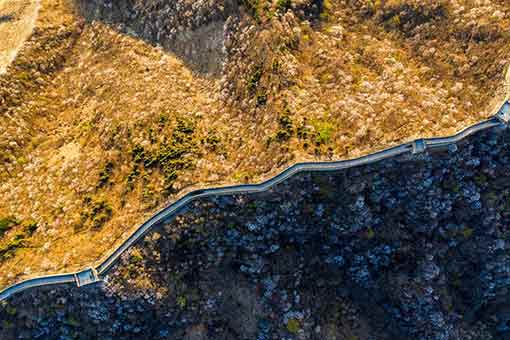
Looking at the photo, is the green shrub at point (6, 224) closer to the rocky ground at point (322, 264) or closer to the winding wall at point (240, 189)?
the winding wall at point (240, 189)

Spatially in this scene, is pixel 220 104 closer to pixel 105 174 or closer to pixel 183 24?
pixel 183 24

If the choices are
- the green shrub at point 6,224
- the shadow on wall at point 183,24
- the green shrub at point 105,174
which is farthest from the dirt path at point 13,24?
the green shrub at point 105,174

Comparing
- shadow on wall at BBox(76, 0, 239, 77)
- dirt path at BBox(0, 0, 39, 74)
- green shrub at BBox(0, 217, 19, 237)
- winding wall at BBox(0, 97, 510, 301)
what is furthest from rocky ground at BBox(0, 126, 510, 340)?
dirt path at BBox(0, 0, 39, 74)

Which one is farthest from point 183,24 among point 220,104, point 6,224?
point 6,224

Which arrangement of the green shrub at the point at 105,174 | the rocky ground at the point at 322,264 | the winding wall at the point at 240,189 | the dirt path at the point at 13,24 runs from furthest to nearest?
the dirt path at the point at 13,24 → the green shrub at the point at 105,174 → the rocky ground at the point at 322,264 → the winding wall at the point at 240,189

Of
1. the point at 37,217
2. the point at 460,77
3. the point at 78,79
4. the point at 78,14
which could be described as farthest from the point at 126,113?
the point at 460,77

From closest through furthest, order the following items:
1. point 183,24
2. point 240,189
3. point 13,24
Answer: point 240,189
point 183,24
point 13,24

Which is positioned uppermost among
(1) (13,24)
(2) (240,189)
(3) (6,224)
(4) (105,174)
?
(1) (13,24)
